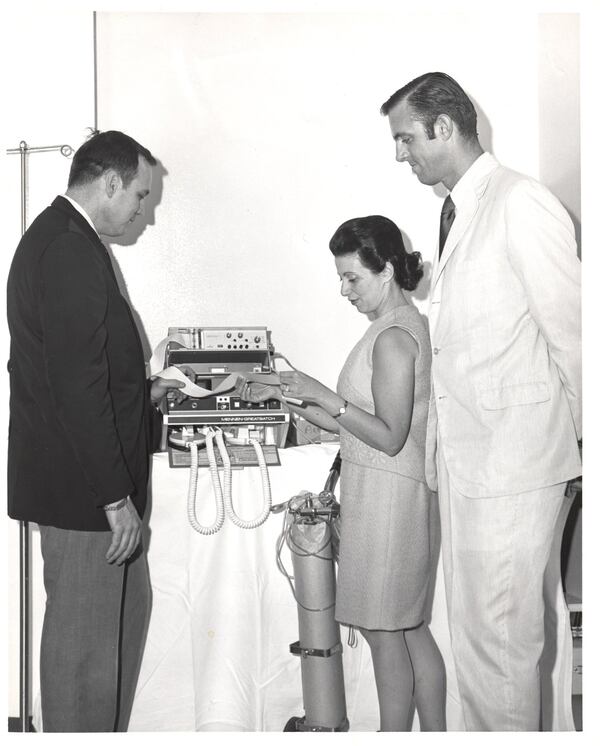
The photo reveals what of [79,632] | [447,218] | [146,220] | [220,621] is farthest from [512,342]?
[146,220]

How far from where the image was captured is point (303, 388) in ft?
6.75

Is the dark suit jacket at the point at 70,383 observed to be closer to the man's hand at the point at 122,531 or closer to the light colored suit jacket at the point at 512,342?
the man's hand at the point at 122,531

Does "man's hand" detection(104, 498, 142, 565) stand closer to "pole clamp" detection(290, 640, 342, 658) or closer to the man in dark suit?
the man in dark suit

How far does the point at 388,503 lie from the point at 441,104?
3.16ft

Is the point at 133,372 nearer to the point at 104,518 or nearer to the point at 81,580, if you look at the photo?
the point at 104,518

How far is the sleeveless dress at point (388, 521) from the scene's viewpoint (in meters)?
2.03

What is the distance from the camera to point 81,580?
180 centimetres

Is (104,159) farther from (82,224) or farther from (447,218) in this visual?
(447,218)

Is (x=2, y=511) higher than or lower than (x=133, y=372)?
lower

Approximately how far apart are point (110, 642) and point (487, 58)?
247 centimetres

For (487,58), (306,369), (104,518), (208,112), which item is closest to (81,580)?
(104,518)

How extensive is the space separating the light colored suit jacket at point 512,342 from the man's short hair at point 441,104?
0.17 m

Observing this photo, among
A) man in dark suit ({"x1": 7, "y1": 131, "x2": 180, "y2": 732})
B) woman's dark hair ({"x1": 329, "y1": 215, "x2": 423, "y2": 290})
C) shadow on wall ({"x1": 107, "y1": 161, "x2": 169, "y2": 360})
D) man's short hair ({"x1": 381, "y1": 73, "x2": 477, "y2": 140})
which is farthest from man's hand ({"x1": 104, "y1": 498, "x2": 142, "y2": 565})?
shadow on wall ({"x1": 107, "y1": 161, "x2": 169, "y2": 360})

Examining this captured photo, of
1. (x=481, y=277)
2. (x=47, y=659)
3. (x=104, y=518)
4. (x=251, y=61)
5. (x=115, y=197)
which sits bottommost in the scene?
(x=47, y=659)
